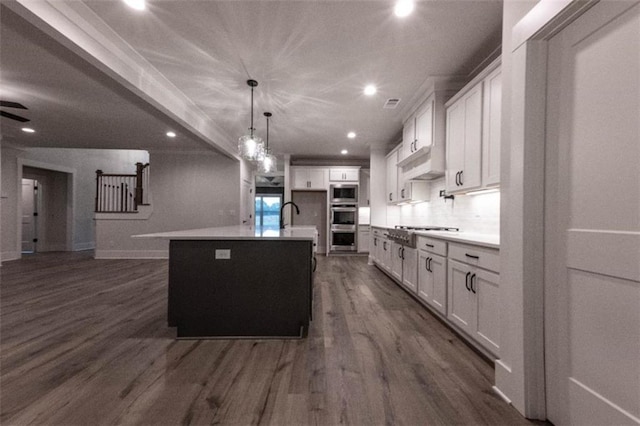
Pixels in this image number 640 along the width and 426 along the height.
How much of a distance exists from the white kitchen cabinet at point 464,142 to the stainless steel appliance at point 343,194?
4080 mm

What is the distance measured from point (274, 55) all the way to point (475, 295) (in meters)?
2.82

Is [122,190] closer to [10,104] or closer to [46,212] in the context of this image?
[46,212]

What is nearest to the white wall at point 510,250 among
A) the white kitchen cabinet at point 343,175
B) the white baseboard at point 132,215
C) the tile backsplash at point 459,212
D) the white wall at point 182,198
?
the tile backsplash at point 459,212

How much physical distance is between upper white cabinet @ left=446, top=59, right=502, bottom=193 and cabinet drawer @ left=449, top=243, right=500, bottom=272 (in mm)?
654

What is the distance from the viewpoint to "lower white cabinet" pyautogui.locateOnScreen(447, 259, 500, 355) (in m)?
1.84

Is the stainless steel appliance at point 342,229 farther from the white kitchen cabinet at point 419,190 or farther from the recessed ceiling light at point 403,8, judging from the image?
the recessed ceiling light at point 403,8

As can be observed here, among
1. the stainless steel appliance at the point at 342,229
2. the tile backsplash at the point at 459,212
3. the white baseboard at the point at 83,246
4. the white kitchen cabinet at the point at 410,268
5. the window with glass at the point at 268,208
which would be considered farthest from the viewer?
the window with glass at the point at 268,208

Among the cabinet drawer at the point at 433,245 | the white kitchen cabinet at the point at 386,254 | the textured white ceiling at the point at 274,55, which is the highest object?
the textured white ceiling at the point at 274,55

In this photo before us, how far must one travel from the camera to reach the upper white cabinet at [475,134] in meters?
2.33

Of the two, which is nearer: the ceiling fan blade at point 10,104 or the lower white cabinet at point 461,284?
the lower white cabinet at point 461,284

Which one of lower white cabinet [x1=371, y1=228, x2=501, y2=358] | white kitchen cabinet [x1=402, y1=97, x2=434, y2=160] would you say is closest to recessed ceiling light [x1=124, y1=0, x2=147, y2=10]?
white kitchen cabinet [x1=402, y1=97, x2=434, y2=160]

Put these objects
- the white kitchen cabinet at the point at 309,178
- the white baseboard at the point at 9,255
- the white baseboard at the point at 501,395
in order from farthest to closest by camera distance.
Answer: the white kitchen cabinet at the point at 309,178 → the white baseboard at the point at 9,255 → the white baseboard at the point at 501,395

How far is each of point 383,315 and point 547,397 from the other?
60.8 inches

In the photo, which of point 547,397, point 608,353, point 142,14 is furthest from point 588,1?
point 142,14
